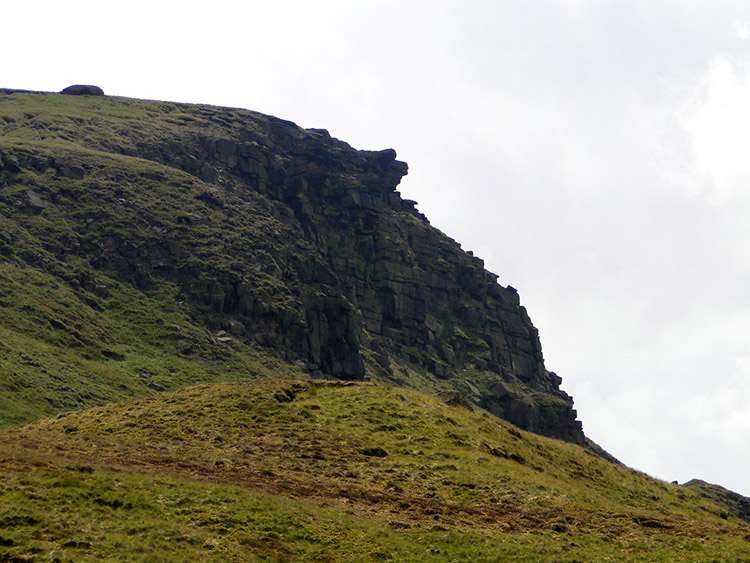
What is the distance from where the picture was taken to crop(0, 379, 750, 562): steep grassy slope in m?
27.0

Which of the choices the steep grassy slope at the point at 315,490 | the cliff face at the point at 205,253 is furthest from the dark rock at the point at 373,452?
the cliff face at the point at 205,253

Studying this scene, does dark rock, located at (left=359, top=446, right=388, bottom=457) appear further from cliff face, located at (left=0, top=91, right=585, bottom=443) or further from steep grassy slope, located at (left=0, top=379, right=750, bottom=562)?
cliff face, located at (left=0, top=91, right=585, bottom=443)

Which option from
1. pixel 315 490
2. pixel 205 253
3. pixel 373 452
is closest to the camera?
pixel 315 490

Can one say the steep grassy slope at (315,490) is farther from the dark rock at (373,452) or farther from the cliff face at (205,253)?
the cliff face at (205,253)

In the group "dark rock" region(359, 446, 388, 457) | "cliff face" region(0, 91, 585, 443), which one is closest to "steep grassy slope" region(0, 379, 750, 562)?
"dark rock" region(359, 446, 388, 457)

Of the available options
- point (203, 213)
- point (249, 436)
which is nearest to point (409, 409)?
point (249, 436)

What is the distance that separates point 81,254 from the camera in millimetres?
143375

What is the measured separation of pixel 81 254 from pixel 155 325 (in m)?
22.3

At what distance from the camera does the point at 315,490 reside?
34625mm

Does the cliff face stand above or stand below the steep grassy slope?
above

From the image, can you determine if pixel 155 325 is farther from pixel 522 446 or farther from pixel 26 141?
pixel 522 446

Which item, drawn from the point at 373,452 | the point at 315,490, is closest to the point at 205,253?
the point at 373,452

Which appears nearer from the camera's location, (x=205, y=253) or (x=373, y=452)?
(x=373, y=452)

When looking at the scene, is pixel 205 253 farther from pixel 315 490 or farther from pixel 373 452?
pixel 315 490
